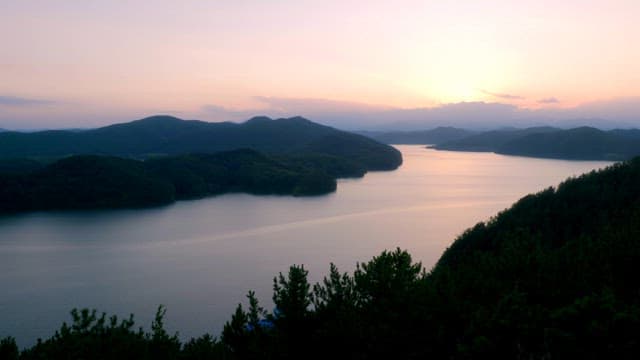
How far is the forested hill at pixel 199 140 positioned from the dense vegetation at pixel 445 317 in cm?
9682

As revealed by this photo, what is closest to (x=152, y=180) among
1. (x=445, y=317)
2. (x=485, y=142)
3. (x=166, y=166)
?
(x=166, y=166)

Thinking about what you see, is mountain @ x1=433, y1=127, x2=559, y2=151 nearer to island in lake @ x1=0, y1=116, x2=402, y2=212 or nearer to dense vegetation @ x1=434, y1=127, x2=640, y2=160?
dense vegetation @ x1=434, y1=127, x2=640, y2=160

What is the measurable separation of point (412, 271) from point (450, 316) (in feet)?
3.37

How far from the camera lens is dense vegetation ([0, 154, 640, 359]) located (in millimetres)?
5500

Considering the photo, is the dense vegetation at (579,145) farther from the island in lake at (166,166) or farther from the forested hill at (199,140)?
the island in lake at (166,166)

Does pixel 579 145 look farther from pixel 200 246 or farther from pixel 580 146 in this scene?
pixel 200 246

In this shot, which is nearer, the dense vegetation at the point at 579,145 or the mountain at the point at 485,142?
the dense vegetation at the point at 579,145

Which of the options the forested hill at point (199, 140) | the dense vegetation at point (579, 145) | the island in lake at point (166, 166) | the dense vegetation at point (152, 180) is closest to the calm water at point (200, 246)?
the dense vegetation at point (152, 180)

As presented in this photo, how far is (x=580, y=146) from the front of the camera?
5022 inches

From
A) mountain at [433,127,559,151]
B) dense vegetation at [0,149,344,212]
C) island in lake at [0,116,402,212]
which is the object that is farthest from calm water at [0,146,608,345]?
mountain at [433,127,559,151]

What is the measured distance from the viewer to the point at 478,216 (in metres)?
47.5

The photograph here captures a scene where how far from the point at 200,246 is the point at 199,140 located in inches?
4475

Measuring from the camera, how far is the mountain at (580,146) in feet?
399

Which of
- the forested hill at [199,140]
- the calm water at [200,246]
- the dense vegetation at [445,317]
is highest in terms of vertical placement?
the forested hill at [199,140]
